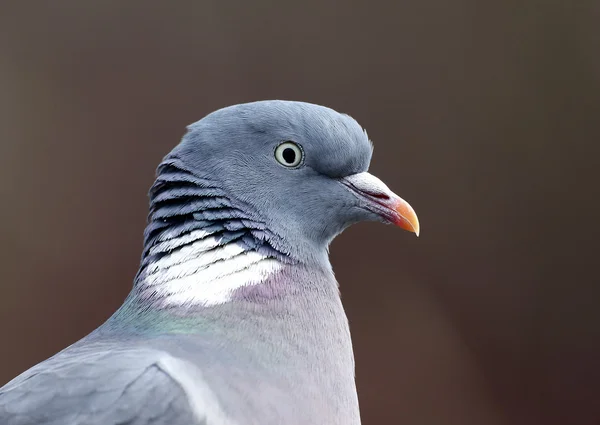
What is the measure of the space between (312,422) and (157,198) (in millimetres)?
559

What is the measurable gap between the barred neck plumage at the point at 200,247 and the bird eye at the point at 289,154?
137 mm

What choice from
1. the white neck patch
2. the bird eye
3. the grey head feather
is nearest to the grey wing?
the white neck patch

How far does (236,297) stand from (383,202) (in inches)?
15.3

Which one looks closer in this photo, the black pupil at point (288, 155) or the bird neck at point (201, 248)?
the bird neck at point (201, 248)

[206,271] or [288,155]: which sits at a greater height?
[288,155]

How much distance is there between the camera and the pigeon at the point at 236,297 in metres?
1.38

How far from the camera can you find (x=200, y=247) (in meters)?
1.62

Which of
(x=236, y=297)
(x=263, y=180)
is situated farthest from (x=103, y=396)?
(x=263, y=180)

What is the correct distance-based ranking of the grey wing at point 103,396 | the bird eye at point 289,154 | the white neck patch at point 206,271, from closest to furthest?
the grey wing at point 103,396 < the white neck patch at point 206,271 < the bird eye at point 289,154

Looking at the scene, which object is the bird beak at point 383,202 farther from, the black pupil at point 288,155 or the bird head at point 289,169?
→ the black pupil at point 288,155

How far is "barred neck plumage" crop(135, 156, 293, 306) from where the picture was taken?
159 centimetres

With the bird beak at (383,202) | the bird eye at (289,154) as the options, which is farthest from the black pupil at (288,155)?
the bird beak at (383,202)

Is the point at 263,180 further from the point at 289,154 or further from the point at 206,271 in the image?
the point at 206,271

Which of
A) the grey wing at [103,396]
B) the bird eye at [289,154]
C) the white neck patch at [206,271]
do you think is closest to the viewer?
the grey wing at [103,396]
